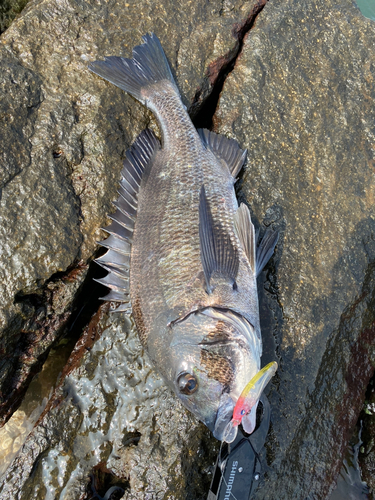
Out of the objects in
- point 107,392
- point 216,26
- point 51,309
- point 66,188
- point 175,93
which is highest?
point 216,26

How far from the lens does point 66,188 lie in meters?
3.29

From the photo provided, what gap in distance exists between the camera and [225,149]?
355 cm

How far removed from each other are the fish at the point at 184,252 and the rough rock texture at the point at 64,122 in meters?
0.26

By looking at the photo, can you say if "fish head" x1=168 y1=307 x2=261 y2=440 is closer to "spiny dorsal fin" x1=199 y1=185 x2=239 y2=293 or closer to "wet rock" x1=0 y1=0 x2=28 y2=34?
"spiny dorsal fin" x1=199 y1=185 x2=239 y2=293

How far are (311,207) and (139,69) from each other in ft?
7.08

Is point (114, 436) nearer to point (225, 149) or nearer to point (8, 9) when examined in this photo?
point (225, 149)

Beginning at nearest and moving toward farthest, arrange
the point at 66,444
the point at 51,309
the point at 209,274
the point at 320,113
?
the point at 209,274 < the point at 66,444 < the point at 51,309 < the point at 320,113

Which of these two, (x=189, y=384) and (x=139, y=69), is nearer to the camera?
(x=189, y=384)

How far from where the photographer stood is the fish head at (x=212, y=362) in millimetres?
2293

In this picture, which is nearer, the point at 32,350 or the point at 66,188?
the point at 32,350

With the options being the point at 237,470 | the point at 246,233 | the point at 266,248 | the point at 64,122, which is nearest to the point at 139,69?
the point at 64,122

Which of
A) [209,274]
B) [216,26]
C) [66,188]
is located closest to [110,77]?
[66,188]

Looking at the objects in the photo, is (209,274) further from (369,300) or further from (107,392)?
(369,300)

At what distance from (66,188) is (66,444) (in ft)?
6.98
